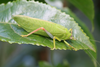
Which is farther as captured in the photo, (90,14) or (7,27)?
(90,14)

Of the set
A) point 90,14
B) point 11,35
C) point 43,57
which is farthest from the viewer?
point 43,57

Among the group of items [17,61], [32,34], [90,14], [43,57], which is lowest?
[17,61]

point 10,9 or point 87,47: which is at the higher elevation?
point 10,9

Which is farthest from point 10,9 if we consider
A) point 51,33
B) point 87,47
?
point 87,47

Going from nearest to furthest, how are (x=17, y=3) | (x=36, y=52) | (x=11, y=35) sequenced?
(x=11, y=35) < (x=17, y=3) < (x=36, y=52)

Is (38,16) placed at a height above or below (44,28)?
above

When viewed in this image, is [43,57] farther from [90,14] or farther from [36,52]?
[90,14]
